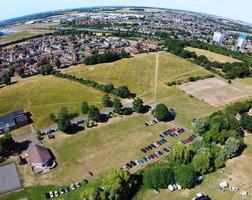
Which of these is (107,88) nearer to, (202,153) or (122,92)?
(122,92)

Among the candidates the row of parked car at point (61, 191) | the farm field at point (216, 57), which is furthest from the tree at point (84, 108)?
the farm field at point (216, 57)

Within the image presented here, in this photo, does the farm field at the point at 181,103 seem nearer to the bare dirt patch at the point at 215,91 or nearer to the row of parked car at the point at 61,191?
the bare dirt patch at the point at 215,91

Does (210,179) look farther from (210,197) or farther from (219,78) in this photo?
(219,78)

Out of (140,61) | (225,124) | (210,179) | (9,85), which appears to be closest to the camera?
(210,179)

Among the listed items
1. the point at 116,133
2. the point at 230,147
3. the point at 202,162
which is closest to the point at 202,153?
the point at 202,162

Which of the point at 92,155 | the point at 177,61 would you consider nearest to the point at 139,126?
the point at 92,155

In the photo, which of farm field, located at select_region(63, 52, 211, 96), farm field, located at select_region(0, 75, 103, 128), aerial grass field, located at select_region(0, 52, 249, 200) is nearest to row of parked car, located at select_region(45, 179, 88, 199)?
aerial grass field, located at select_region(0, 52, 249, 200)
